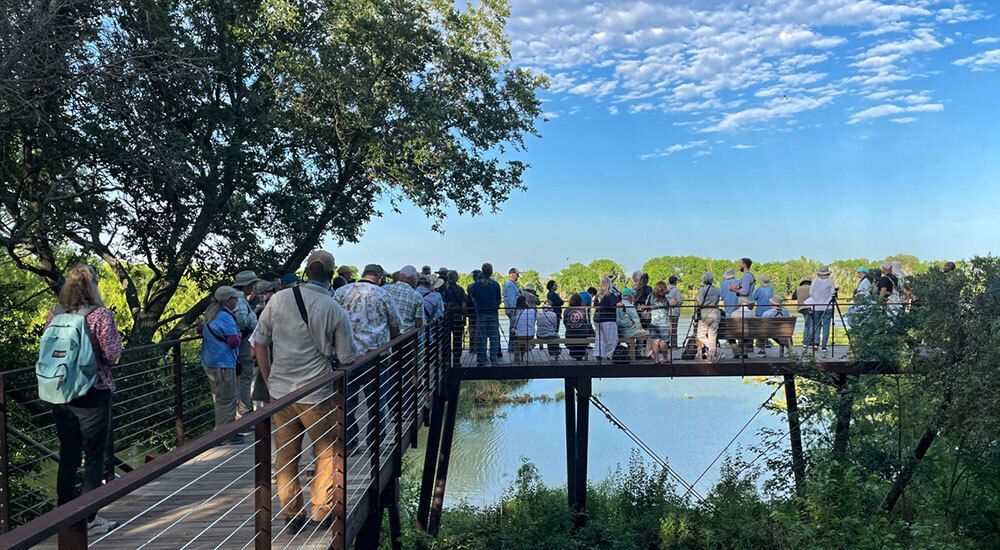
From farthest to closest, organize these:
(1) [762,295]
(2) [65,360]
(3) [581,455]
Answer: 1. (3) [581,455]
2. (1) [762,295]
3. (2) [65,360]

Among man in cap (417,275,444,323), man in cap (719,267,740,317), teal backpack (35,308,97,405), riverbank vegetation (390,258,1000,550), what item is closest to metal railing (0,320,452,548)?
teal backpack (35,308,97,405)

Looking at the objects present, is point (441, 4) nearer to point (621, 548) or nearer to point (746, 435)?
point (621, 548)

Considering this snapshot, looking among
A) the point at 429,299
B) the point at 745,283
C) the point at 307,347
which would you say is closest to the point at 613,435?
the point at 745,283

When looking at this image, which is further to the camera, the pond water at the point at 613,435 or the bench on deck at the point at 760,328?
the pond water at the point at 613,435

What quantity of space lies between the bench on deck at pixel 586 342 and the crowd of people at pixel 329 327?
0.04 meters

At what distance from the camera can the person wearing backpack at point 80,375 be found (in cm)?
353

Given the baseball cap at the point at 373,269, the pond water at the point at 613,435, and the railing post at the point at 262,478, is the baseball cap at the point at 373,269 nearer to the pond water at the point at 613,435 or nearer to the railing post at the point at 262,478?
the railing post at the point at 262,478

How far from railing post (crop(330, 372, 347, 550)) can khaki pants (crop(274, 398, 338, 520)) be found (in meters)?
0.05

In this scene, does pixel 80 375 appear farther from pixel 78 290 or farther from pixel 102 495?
pixel 102 495

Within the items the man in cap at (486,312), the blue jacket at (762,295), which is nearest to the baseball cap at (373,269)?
the man in cap at (486,312)

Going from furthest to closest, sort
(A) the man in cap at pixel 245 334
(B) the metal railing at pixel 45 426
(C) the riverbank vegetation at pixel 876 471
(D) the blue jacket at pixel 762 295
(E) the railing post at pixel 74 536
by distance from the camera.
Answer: (D) the blue jacket at pixel 762 295, (C) the riverbank vegetation at pixel 876 471, (A) the man in cap at pixel 245 334, (B) the metal railing at pixel 45 426, (E) the railing post at pixel 74 536

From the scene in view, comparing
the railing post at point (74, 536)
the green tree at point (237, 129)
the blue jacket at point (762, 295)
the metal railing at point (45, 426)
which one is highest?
the green tree at point (237, 129)

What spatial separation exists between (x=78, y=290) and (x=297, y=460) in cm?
163

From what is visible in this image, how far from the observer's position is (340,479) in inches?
135
